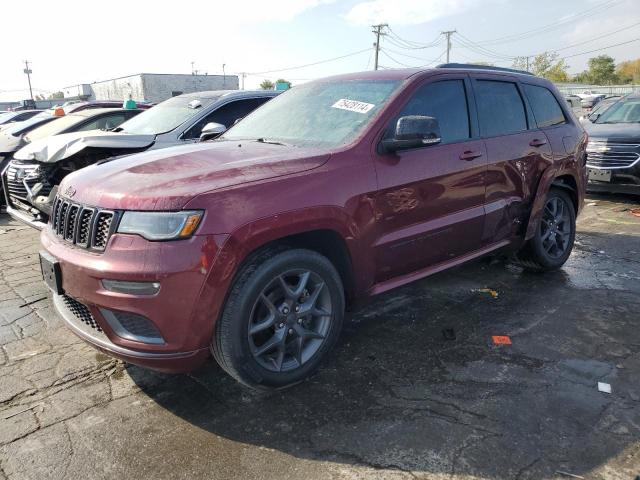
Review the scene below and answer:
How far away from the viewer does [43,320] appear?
156 inches

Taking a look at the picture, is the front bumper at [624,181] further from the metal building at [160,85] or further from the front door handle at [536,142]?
the metal building at [160,85]

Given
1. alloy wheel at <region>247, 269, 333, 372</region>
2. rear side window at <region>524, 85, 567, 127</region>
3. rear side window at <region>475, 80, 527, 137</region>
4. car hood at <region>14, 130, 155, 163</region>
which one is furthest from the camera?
car hood at <region>14, 130, 155, 163</region>

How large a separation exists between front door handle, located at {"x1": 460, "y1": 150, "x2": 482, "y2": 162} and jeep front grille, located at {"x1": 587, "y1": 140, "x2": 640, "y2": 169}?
5710mm

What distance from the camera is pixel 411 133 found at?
3.07 m

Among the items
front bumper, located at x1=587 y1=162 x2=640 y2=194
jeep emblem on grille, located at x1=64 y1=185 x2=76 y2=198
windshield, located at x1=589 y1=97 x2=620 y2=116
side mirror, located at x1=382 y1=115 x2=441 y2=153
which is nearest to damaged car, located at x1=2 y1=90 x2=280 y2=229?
jeep emblem on grille, located at x1=64 y1=185 x2=76 y2=198

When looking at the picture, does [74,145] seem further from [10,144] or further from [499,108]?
[499,108]

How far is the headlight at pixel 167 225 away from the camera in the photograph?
7.81 feet

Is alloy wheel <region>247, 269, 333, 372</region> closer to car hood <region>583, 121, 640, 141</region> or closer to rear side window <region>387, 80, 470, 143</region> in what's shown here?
rear side window <region>387, 80, 470, 143</region>

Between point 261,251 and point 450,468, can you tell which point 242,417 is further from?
point 450,468

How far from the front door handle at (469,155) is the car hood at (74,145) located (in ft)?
12.7

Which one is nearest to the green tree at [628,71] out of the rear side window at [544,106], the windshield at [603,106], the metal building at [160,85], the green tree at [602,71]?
the green tree at [602,71]

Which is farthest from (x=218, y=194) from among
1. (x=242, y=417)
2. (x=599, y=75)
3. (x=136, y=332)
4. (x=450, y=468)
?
(x=599, y=75)

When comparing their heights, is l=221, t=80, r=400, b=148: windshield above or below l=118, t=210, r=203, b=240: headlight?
above

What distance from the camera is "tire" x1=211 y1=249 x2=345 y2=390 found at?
2566 millimetres
